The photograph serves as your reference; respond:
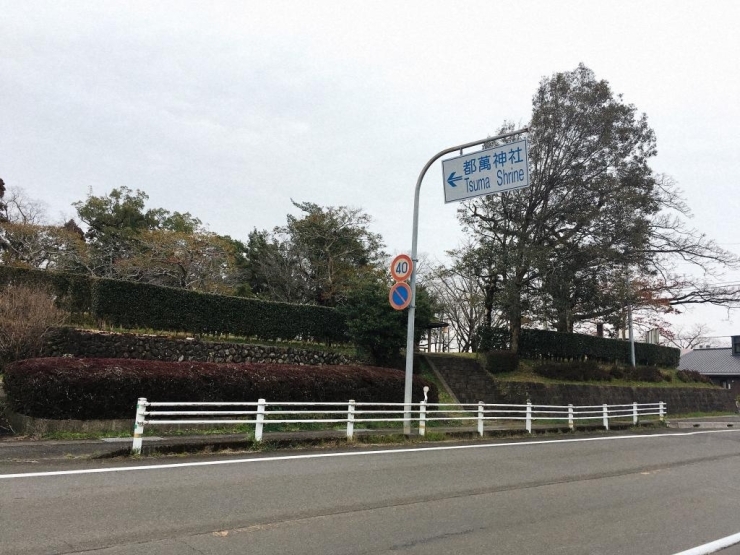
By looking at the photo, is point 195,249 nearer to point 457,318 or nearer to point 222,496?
point 457,318

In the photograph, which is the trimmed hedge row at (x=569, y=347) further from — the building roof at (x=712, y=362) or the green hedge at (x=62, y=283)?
the green hedge at (x=62, y=283)

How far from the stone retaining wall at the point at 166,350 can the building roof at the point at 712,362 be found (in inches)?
1721

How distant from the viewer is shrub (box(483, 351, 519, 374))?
2691cm

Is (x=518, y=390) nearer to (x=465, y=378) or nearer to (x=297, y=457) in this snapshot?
(x=465, y=378)

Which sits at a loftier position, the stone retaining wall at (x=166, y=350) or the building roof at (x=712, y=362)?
the building roof at (x=712, y=362)

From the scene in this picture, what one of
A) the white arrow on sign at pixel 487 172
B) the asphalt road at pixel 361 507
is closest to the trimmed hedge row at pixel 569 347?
the white arrow on sign at pixel 487 172

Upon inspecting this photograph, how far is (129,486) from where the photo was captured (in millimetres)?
6859

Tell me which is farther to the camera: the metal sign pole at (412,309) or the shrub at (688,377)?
the shrub at (688,377)

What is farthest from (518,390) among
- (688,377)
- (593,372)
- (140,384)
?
(688,377)

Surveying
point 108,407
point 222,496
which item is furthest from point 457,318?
point 222,496

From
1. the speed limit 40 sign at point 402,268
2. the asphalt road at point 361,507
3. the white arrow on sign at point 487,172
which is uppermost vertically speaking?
the white arrow on sign at point 487,172

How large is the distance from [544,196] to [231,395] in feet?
63.5

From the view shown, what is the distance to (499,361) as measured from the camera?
26.9m

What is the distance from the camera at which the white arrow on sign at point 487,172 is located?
1164 centimetres
